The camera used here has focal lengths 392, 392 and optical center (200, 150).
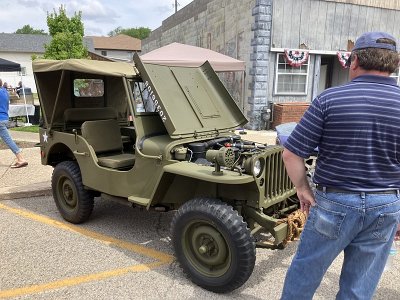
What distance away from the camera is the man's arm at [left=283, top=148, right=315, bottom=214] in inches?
84.6

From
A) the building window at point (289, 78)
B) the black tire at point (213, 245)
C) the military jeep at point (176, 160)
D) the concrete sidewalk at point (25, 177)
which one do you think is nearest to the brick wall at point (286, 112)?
the building window at point (289, 78)

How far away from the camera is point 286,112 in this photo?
12.3m

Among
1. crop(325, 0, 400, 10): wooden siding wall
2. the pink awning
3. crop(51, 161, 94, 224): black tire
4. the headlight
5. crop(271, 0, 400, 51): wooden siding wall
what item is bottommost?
crop(51, 161, 94, 224): black tire

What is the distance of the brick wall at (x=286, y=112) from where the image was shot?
12258mm

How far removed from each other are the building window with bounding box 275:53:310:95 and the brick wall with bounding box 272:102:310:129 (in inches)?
19.9

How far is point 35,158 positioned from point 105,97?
10.6 feet

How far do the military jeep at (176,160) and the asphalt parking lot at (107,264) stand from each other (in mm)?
218

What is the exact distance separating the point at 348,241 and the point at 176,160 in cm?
187

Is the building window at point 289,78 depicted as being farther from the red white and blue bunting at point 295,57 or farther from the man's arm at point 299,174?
the man's arm at point 299,174

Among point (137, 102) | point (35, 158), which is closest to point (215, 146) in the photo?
point (137, 102)

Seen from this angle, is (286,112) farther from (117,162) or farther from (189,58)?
(117,162)

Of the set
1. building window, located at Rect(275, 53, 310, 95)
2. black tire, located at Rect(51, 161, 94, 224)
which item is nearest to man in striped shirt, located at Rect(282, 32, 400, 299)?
black tire, located at Rect(51, 161, 94, 224)

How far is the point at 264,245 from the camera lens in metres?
3.38

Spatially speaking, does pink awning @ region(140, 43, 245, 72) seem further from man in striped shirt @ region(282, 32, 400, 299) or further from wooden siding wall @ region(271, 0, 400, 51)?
man in striped shirt @ region(282, 32, 400, 299)
